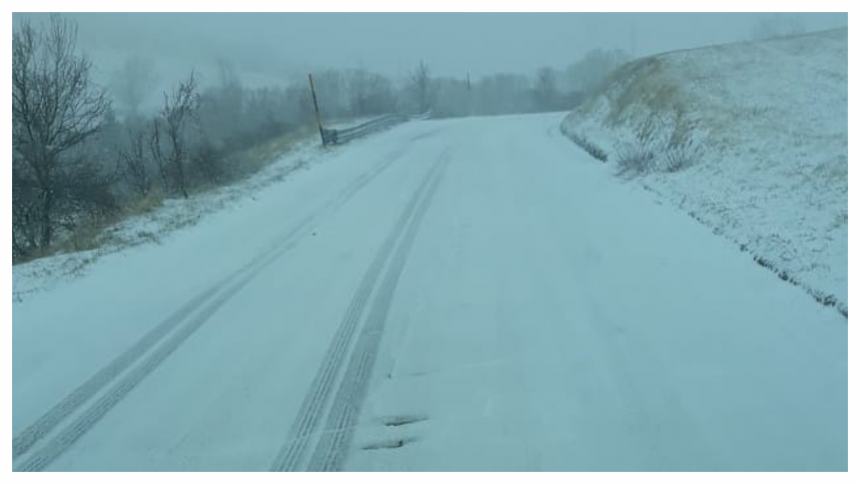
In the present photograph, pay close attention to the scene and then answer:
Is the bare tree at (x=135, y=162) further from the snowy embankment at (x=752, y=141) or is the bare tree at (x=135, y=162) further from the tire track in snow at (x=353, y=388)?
the tire track in snow at (x=353, y=388)

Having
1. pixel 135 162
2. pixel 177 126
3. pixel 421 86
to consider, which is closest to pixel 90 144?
pixel 177 126

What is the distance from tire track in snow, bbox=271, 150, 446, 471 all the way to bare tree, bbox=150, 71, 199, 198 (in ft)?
34.5

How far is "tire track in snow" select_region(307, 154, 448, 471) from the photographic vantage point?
14.0 ft

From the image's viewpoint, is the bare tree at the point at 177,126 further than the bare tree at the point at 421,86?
No

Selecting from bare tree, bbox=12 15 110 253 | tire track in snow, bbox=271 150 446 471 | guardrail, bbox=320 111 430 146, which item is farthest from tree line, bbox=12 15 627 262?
tire track in snow, bbox=271 150 446 471

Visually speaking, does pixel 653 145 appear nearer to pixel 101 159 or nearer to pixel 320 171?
pixel 320 171

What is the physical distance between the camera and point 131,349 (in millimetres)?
6301

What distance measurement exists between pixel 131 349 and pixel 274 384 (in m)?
2.02

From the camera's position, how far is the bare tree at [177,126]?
17.5 m

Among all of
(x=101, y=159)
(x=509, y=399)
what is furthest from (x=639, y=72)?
(x=509, y=399)

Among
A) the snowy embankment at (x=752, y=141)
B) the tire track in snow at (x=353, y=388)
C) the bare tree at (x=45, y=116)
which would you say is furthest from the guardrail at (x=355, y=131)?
the tire track in snow at (x=353, y=388)

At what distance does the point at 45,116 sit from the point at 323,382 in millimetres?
14384

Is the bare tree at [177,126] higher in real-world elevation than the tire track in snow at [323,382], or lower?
higher

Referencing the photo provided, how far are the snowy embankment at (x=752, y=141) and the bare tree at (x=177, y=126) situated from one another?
12.1 m
